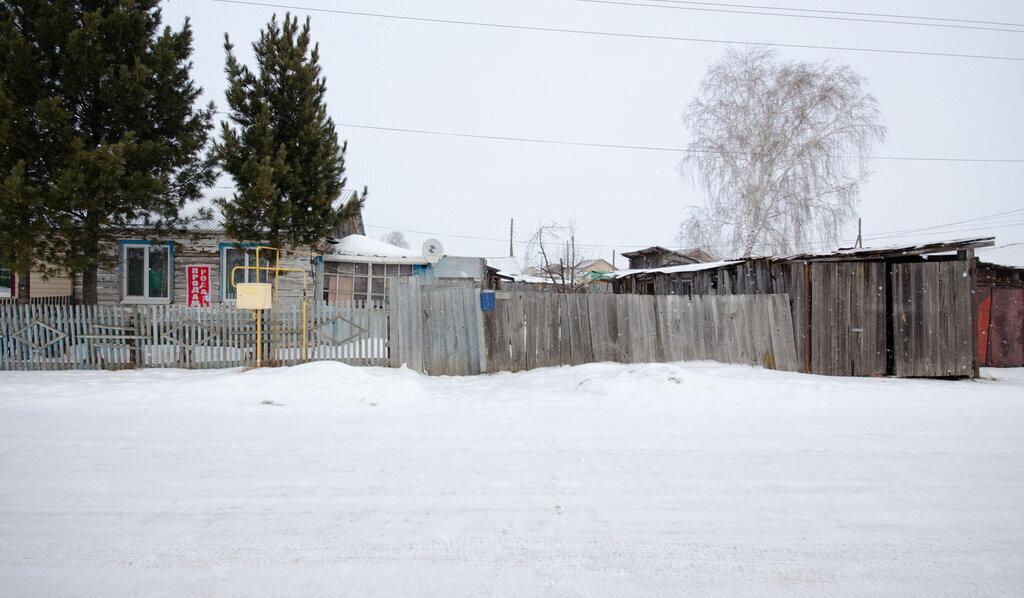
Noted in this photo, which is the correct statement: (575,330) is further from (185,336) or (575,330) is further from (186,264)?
(186,264)

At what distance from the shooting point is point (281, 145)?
10.4 meters

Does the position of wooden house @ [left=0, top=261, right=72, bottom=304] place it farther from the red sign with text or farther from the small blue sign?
the small blue sign

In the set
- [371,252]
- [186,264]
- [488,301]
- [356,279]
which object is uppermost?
[371,252]

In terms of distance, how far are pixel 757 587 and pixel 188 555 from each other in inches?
117

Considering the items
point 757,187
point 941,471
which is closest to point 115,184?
point 941,471

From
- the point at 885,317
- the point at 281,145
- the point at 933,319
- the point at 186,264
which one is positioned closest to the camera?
the point at 933,319

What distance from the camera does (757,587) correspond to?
219cm

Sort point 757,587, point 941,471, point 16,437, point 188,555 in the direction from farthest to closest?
point 16,437
point 941,471
point 188,555
point 757,587

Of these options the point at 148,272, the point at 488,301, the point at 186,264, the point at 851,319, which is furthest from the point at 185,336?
the point at 851,319

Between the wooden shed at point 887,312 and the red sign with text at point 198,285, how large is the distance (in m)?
15.8

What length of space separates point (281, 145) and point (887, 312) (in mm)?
13257

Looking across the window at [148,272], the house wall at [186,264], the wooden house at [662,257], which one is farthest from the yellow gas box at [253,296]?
the wooden house at [662,257]

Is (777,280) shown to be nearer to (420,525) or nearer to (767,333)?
(767,333)

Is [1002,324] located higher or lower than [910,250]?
lower
